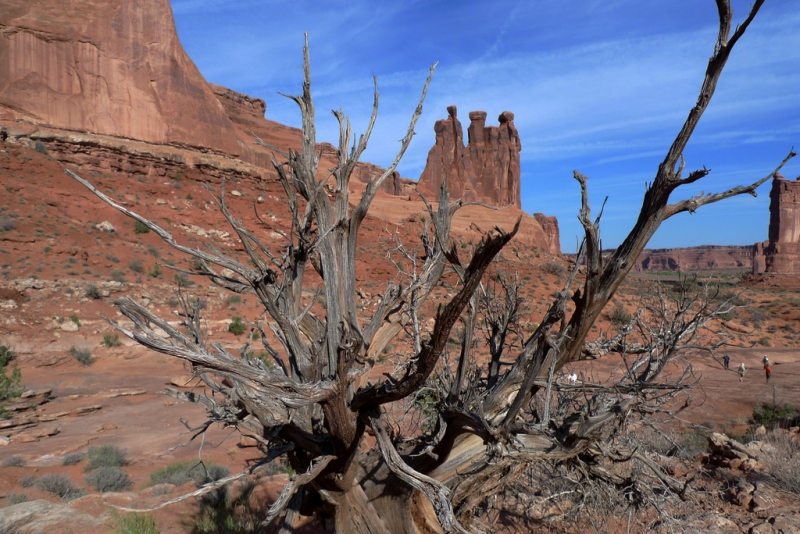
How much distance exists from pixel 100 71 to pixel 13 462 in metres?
28.3

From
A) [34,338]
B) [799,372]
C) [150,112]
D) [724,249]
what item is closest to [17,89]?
[150,112]

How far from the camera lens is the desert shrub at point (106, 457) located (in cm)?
733

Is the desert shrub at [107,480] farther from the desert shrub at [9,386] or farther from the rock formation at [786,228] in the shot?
the rock formation at [786,228]

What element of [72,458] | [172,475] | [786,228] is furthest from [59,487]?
[786,228]

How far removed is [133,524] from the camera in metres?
4.24

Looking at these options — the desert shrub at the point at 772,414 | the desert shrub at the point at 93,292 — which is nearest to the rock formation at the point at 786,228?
the desert shrub at the point at 772,414

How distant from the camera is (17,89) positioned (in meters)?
25.9

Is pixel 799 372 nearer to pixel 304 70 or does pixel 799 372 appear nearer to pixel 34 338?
pixel 304 70

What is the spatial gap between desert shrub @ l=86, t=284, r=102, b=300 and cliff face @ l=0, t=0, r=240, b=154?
15462 millimetres

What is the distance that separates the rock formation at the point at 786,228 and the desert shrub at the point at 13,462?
82171 millimetres

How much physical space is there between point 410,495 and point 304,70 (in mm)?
2736

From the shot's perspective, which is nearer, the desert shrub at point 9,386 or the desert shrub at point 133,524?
the desert shrub at point 133,524

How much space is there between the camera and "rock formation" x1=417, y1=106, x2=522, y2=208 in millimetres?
64312

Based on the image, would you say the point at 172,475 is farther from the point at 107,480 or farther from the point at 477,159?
the point at 477,159
